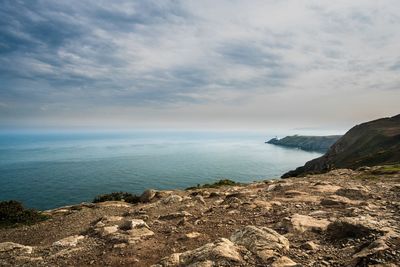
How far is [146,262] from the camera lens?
11.2 metres

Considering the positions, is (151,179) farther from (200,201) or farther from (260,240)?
(260,240)

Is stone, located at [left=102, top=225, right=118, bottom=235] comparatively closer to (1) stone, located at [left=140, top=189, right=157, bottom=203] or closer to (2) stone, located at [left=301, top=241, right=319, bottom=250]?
(2) stone, located at [left=301, top=241, right=319, bottom=250]

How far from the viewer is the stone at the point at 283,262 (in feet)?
29.0

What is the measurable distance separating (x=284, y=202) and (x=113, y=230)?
11832mm

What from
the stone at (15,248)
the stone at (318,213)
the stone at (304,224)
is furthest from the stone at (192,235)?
the stone at (15,248)

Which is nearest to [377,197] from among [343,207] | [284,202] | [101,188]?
[343,207]

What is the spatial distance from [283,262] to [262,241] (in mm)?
1739

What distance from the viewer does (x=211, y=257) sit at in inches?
385

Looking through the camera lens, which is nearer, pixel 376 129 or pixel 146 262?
pixel 146 262

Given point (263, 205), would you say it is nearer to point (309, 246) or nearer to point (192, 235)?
point (192, 235)

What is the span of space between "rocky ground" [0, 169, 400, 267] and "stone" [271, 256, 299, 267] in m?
0.03

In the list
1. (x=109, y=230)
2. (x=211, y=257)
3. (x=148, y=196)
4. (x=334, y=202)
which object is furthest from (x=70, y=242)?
(x=334, y=202)

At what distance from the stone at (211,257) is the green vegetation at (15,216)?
61.2 feet

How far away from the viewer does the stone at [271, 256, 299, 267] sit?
8834 mm
